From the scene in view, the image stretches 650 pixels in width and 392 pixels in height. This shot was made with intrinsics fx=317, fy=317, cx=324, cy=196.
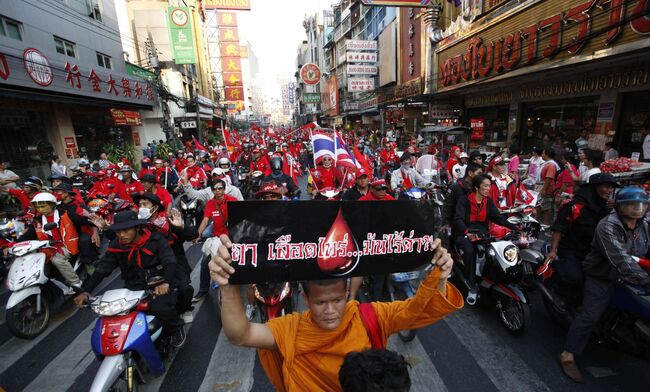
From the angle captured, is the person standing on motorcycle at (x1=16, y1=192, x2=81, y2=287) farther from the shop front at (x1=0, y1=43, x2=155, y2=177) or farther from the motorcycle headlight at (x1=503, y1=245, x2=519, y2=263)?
the shop front at (x1=0, y1=43, x2=155, y2=177)

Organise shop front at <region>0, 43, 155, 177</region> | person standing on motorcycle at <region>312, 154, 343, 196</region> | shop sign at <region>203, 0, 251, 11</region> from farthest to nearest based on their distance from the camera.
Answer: shop sign at <region>203, 0, 251, 11</region>, shop front at <region>0, 43, 155, 177</region>, person standing on motorcycle at <region>312, 154, 343, 196</region>

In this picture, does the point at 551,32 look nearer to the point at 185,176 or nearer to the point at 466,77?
the point at 466,77

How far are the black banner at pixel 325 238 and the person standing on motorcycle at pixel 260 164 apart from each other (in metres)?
8.16

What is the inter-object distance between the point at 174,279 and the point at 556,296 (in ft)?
14.4

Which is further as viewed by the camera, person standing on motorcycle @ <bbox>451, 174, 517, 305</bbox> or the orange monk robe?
person standing on motorcycle @ <bbox>451, 174, 517, 305</bbox>

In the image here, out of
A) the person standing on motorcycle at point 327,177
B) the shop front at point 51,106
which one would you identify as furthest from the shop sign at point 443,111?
the shop front at point 51,106

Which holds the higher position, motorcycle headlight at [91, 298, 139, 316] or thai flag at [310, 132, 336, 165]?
thai flag at [310, 132, 336, 165]

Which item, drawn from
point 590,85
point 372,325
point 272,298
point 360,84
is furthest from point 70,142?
point 360,84

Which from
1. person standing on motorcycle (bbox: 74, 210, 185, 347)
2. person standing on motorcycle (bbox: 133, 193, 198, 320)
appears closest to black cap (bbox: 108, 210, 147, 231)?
person standing on motorcycle (bbox: 74, 210, 185, 347)

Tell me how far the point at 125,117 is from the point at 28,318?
16453 millimetres

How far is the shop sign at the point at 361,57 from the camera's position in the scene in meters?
31.5

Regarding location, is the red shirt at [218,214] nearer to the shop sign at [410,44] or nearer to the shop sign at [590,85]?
the shop sign at [590,85]

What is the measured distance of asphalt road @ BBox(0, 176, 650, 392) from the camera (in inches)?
122

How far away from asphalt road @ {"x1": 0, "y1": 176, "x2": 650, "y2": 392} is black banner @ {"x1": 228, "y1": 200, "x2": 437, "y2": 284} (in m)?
2.25
